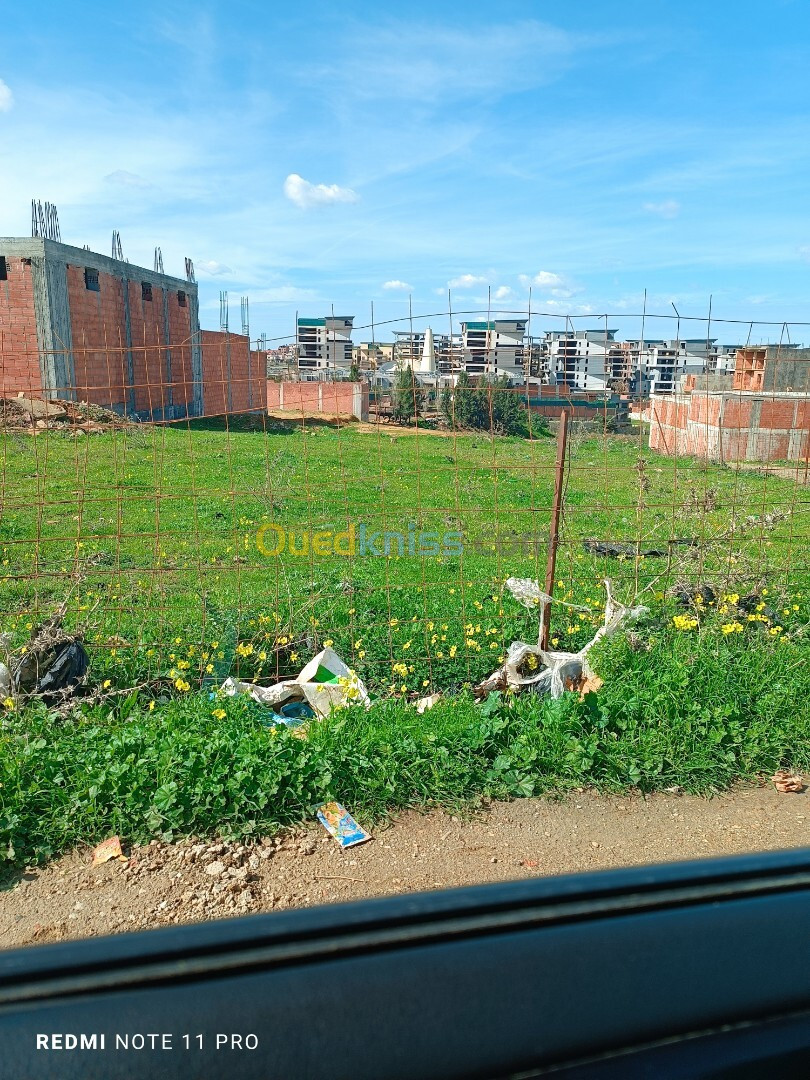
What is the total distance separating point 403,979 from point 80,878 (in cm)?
299

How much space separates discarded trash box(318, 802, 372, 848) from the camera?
11.4ft

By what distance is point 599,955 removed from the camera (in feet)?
2.45

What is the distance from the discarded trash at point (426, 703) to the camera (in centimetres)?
442

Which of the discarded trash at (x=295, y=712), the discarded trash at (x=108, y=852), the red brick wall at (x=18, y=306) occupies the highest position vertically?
the red brick wall at (x=18, y=306)

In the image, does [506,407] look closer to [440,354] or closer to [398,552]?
[398,552]

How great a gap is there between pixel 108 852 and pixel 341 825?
962mm

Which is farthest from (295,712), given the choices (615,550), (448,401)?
(448,401)

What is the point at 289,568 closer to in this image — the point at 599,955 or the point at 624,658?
the point at 624,658

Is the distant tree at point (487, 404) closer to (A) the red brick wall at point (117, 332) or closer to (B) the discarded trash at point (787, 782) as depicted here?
(B) the discarded trash at point (787, 782)

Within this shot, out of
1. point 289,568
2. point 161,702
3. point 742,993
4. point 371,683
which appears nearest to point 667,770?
point 371,683

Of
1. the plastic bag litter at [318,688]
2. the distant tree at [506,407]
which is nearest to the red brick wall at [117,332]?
the distant tree at [506,407]

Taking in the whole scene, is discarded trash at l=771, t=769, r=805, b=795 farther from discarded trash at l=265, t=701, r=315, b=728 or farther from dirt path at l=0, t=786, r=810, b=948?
discarded trash at l=265, t=701, r=315, b=728

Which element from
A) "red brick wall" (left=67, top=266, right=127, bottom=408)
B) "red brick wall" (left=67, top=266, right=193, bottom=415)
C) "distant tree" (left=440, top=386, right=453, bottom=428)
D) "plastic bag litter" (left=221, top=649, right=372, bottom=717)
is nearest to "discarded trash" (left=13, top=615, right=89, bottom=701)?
"plastic bag litter" (left=221, top=649, right=372, bottom=717)

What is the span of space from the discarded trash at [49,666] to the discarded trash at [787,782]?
11.7 feet
